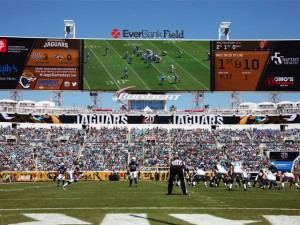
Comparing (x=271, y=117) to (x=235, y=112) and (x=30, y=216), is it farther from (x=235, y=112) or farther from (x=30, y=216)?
(x=30, y=216)

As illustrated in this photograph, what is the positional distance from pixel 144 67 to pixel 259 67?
13.7 m

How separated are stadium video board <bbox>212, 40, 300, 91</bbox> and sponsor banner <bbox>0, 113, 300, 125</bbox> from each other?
6299mm

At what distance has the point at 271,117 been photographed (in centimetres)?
6153

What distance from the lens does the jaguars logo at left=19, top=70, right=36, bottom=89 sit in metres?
55.5

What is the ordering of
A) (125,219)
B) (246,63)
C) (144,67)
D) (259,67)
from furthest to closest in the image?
(144,67)
(246,63)
(259,67)
(125,219)

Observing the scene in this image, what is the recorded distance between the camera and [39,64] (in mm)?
55844

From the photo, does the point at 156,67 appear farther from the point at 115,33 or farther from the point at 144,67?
Result: the point at 115,33

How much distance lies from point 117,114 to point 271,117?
65.5 ft

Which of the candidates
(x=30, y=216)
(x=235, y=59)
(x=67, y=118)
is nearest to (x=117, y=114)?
(x=67, y=118)

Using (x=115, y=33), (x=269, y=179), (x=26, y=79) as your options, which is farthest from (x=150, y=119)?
(x=269, y=179)

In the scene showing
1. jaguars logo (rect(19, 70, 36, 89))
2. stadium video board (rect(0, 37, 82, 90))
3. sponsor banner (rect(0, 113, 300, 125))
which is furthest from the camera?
sponsor banner (rect(0, 113, 300, 125))

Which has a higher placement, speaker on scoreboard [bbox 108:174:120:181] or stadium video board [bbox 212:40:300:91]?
stadium video board [bbox 212:40:300:91]

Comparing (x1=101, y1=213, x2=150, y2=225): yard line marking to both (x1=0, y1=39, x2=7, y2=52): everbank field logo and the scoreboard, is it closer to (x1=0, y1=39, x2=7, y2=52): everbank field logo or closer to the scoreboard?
the scoreboard

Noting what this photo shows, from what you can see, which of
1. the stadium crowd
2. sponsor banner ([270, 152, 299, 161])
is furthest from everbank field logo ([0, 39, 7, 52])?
sponsor banner ([270, 152, 299, 161])
